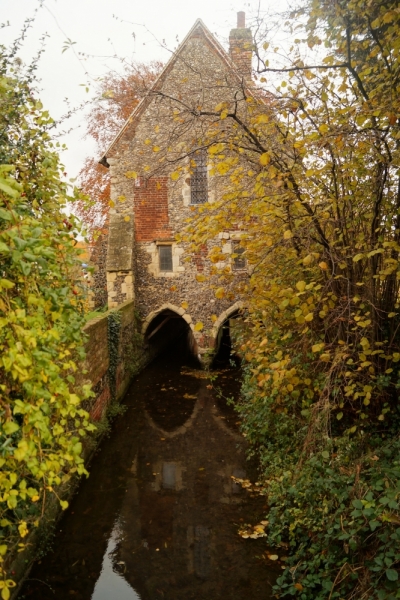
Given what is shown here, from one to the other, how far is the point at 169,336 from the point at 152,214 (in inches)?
246

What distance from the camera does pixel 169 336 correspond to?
19.2 metres

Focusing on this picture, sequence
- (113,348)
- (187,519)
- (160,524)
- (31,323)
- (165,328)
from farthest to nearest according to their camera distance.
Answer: (165,328) < (113,348) < (187,519) < (160,524) < (31,323)

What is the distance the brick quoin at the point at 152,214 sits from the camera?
14.5 meters

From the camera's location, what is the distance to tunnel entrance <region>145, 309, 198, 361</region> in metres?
16.0

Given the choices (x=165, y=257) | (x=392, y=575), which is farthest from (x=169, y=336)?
(x=392, y=575)

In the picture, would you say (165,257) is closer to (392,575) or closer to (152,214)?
(152,214)

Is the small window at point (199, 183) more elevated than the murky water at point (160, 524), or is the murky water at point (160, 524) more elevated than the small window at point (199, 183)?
the small window at point (199, 183)

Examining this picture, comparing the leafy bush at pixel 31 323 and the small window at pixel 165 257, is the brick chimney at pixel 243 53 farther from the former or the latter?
the small window at pixel 165 257

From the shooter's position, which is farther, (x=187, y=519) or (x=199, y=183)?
(x=199, y=183)

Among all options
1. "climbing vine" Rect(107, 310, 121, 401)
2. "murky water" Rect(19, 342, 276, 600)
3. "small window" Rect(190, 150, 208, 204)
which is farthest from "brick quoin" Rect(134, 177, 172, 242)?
"murky water" Rect(19, 342, 276, 600)

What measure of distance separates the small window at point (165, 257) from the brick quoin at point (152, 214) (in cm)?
41

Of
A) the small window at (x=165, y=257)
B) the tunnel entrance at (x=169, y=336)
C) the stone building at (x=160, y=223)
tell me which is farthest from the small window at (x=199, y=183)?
the tunnel entrance at (x=169, y=336)

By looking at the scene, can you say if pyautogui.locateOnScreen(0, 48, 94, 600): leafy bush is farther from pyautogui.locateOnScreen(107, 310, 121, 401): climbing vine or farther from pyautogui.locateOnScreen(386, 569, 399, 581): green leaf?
pyautogui.locateOnScreen(107, 310, 121, 401): climbing vine

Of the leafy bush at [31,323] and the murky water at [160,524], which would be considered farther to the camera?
the murky water at [160,524]
